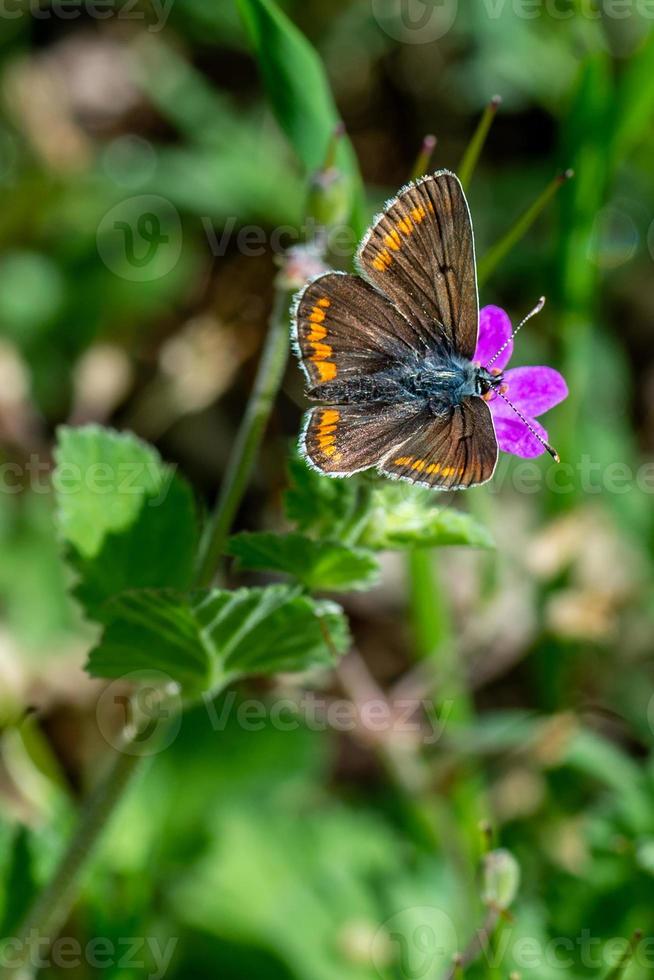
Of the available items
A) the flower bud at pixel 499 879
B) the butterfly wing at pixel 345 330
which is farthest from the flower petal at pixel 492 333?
the flower bud at pixel 499 879

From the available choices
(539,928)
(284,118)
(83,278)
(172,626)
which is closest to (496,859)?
(539,928)

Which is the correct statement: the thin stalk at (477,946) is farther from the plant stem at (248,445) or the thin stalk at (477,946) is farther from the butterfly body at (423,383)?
the butterfly body at (423,383)

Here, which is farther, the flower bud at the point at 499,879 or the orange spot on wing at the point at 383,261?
the flower bud at the point at 499,879

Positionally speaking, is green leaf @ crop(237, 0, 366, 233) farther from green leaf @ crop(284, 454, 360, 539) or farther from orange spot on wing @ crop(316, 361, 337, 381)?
green leaf @ crop(284, 454, 360, 539)

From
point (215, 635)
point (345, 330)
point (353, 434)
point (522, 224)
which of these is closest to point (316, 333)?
point (345, 330)

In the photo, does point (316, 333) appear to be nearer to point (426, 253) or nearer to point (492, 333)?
point (426, 253)

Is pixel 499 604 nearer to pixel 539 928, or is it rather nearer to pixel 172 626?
pixel 539 928
